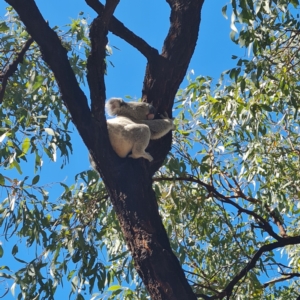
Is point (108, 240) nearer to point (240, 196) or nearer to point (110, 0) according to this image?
point (240, 196)

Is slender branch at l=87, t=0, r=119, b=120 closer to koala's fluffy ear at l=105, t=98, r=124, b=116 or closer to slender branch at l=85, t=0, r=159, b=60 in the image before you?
slender branch at l=85, t=0, r=159, b=60

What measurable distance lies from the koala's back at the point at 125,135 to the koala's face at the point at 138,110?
0.23ft

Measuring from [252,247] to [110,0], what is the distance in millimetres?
2183

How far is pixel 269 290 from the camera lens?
3.91m

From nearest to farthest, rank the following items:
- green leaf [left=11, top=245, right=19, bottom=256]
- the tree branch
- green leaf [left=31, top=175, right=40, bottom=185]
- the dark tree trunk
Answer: the dark tree trunk → the tree branch → green leaf [left=31, top=175, right=40, bottom=185] → green leaf [left=11, top=245, right=19, bottom=256]

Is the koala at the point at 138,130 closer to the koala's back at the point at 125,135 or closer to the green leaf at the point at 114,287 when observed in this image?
the koala's back at the point at 125,135

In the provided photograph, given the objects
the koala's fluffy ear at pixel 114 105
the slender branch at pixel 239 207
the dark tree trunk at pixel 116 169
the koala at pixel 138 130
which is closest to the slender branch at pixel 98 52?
the dark tree trunk at pixel 116 169

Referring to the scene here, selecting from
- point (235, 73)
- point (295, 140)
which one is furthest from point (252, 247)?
point (235, 73)

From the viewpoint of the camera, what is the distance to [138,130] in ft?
10.5

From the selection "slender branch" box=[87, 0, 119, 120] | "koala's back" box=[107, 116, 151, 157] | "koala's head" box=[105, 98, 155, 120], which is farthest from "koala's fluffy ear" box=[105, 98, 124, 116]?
"slender branch" box=[87, 0, 119, 120]

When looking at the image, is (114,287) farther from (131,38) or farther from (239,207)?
(131,38)

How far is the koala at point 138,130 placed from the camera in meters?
3.04

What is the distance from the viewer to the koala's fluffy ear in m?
3.64

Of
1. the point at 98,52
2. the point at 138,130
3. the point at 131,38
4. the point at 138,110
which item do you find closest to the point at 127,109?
the point at 138,110
